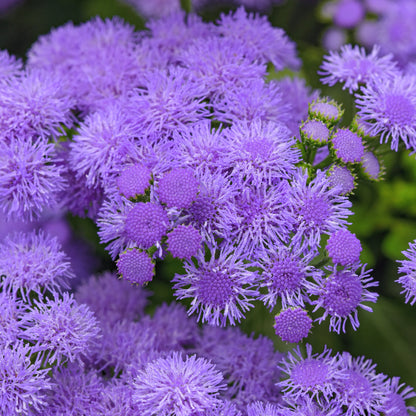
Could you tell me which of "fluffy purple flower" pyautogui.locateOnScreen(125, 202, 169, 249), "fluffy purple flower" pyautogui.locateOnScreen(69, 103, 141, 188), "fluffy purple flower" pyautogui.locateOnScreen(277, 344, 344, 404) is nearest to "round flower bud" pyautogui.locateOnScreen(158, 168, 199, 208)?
"fluffy purple flower" pyautogui.locateOnScreen(125, 202, 169, 249)

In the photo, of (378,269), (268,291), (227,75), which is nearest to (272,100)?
(227,75)

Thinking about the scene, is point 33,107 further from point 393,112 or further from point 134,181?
point 393,112

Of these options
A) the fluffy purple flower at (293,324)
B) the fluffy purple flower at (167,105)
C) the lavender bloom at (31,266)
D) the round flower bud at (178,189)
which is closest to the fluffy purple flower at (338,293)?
the fluffy purple flower at (293,324)

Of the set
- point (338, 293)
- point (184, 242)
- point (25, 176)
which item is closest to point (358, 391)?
point (338, 293)

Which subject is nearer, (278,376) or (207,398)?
(207,398)

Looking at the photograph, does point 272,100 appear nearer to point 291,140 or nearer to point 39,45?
point 291,140

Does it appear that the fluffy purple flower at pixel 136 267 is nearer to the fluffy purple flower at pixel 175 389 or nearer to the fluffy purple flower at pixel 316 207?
the fluffy purple flower at pixel 175 389

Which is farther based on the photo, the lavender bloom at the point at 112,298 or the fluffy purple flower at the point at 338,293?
the lavender bloom at the point at 112,298
